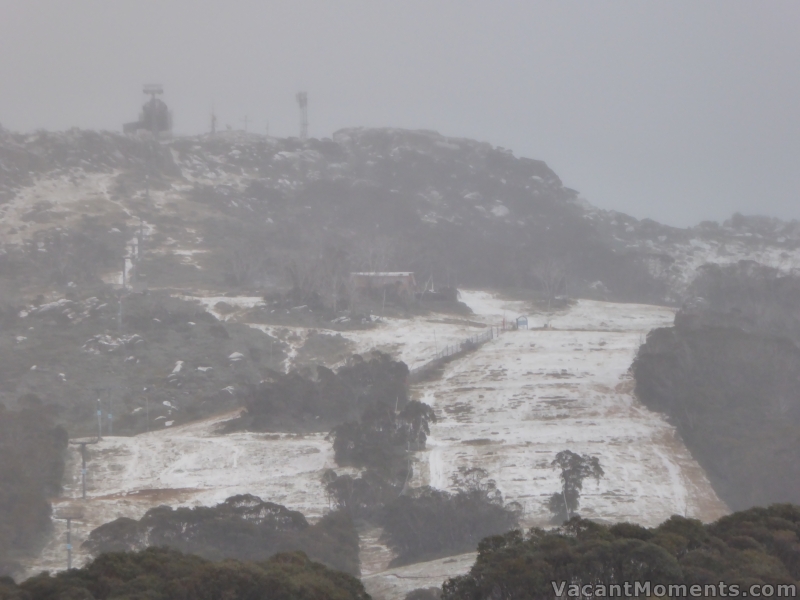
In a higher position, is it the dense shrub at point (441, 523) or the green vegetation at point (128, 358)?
the green vegetation at point (128, 358)

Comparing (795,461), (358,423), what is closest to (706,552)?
(795,461)

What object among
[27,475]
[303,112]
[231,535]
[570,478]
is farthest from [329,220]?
[231,535]

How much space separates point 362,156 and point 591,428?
259 feet

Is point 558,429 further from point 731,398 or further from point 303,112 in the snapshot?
point 303,112

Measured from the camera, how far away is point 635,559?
42.3 ft

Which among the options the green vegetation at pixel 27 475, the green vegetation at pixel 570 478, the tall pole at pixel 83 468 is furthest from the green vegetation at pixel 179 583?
the tall pole at pixel 83 468

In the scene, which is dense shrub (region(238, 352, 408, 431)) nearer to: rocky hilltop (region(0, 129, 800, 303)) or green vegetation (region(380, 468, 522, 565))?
green vegetation (region(380, 468, 522, 565))

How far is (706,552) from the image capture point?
1328 cm

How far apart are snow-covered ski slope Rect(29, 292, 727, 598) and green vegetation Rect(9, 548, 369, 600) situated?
7266 mm

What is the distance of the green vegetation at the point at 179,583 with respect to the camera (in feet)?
41.3

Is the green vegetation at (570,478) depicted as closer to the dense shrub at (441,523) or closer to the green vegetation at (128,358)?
the dense shrub at (441,523)

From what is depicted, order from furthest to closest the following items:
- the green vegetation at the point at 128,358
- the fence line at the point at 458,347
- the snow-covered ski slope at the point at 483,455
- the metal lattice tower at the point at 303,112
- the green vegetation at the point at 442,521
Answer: the metal lattice tower at the point at 303,112
the fence line at the point at 458,347
the green vegetation at the point at 128,358
the snow-covered ski slope at the point at 483,455
the green vegetation at the point at 442,521

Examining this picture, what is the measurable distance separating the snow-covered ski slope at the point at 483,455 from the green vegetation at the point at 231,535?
3.18 feet

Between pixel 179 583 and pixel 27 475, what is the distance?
723 inches
